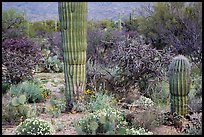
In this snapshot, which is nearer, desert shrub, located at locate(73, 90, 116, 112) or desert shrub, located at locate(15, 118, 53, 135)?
desert shrub, located at locate(15, 118, 53, 135)

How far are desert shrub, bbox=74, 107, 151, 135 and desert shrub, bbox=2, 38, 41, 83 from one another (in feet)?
15.9

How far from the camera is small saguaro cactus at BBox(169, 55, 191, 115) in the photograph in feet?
21.6

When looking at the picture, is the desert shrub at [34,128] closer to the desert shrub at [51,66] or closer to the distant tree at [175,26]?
the desert shrub at [51,66]

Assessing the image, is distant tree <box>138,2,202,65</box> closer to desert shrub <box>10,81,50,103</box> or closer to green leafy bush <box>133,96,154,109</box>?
green leafy bush <box>133,96,154,109</box>

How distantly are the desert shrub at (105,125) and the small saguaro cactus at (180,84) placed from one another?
3.64 feet

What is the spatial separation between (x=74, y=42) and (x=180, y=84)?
7.81 feet

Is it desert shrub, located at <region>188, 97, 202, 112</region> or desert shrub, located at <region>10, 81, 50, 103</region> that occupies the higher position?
desert shrub, located at <region>188, 97, 202, 112</region>

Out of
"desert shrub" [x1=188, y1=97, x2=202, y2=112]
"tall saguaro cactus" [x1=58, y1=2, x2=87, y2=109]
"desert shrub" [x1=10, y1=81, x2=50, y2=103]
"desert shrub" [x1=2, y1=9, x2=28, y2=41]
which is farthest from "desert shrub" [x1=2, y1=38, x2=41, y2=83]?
"desert shrub" [x1=2, y1=9, x2=28, y2=41]

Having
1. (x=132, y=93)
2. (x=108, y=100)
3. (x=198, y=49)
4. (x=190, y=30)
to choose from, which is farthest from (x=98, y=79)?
(x=190, y=30)

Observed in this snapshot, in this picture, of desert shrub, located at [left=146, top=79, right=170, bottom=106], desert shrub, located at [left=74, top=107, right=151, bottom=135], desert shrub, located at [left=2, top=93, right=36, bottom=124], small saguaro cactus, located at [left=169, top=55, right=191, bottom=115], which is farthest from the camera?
desert shrub, located at [left=146, top=79, right=170, bottom=106]

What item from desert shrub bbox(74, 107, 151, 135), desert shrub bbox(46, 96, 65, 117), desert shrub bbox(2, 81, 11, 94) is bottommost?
desert shrub bbox(2, 81, 11, 94)

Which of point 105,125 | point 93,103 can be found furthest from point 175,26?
point 105,125

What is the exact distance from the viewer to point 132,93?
897cm

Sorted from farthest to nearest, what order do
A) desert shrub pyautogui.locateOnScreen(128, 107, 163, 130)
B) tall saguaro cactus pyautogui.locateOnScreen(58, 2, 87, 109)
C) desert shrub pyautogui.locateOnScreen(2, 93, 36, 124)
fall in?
tall saguaro cactus pyautogui.locateOnScreen(58, 2, 87, 109) → desert shrub pyautogui.locateOnScreen(2, 93, 36, 124) → desert shrub pyautogui.locateOnScreen(128, 107, 163, 130)
